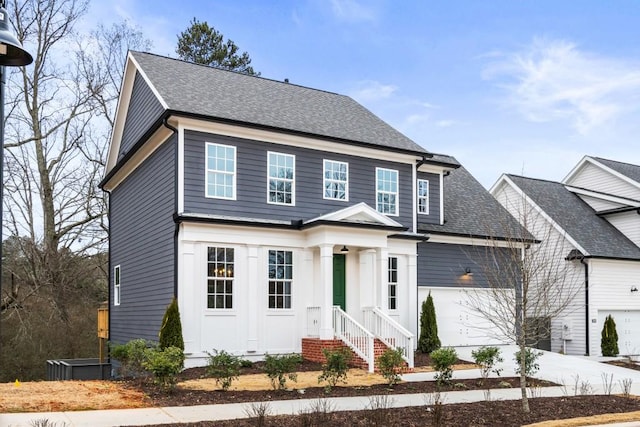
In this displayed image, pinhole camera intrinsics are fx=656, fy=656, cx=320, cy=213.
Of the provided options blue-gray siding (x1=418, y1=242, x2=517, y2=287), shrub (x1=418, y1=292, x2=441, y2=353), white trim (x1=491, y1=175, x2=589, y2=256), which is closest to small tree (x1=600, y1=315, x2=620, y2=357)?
white trim (x1=491, y1=175, x2=589, y2=256)

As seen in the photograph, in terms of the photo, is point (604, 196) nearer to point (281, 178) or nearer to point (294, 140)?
point (294, 140)

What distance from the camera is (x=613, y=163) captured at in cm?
3061

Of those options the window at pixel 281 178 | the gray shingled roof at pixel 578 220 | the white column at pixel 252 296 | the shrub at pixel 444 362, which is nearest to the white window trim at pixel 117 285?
the white column at pixel 252 296

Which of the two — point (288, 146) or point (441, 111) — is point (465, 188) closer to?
point (441, 111)

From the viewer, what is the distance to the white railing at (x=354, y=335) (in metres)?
16.0

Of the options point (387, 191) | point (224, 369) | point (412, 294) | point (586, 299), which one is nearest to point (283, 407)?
point (224, 369)

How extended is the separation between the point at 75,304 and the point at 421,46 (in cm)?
1928

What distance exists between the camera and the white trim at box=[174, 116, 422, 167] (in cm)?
1670

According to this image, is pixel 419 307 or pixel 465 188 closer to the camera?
pixel 419 307

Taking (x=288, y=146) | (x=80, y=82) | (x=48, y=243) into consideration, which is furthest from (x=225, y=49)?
(x=288, y=146)

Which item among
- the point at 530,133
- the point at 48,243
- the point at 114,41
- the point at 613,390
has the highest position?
the point at 114,41

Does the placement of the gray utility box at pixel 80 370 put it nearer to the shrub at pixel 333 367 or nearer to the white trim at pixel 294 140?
the white trim at pixel 294 140

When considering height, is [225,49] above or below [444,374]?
above

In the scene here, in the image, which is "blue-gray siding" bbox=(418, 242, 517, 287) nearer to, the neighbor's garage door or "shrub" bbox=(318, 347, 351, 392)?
the neighbor's garage door
